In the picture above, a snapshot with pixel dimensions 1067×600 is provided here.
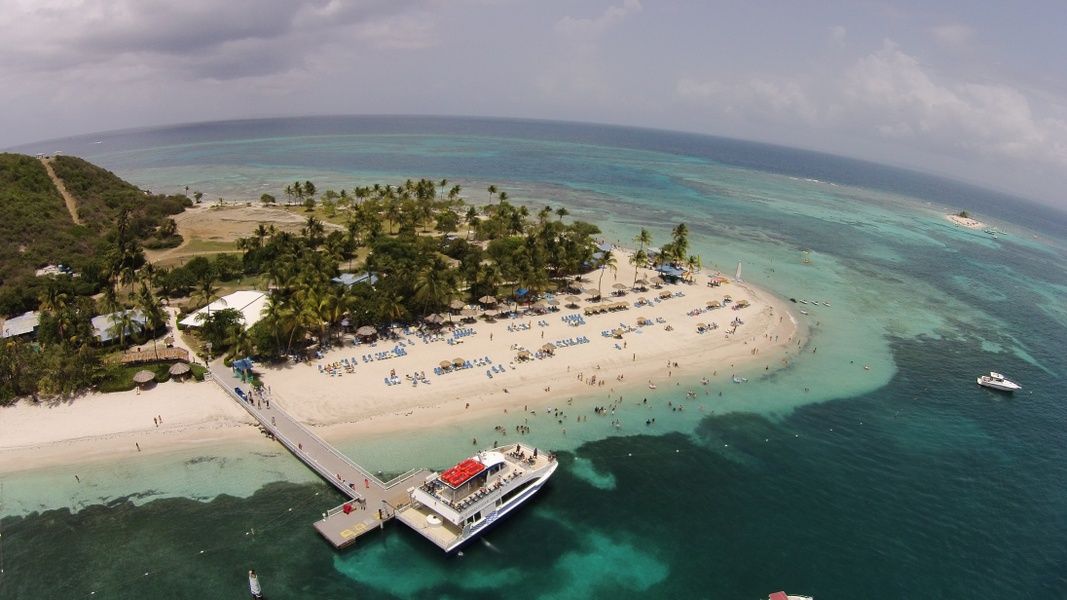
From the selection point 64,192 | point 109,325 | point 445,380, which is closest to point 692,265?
point 445,380

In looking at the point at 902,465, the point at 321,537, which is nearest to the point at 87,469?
the point at 321,537

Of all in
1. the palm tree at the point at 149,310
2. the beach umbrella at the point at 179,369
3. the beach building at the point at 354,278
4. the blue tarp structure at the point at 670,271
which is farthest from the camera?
the blue tarp structure at the point at 670,271

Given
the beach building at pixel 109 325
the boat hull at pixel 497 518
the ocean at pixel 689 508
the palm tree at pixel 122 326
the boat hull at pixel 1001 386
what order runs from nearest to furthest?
the ocean at pixel 689 508, the boat hull at pixel 497 518, the palm tree at pixel 122 326, the beach building at pixel 109 325, the boat hull at pixel 1001 386

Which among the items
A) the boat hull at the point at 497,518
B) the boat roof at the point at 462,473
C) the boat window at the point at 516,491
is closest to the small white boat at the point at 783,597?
the boat hull at the point at 497,518

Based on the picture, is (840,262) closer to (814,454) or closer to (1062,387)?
(1062,387)

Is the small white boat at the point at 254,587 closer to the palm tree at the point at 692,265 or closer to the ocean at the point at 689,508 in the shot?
the ocean at the point at 689,508

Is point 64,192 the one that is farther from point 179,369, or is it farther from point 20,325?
point 179,369

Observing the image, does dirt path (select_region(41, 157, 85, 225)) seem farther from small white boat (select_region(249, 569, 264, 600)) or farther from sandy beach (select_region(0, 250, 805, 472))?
small white boat (select_region(249, 569, 264, 600))
